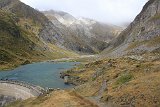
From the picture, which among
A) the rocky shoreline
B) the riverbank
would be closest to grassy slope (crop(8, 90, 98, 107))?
the rocky shoreline

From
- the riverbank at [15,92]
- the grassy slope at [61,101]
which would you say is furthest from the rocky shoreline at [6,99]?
the grassy slope at [61,101]

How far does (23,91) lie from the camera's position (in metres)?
114

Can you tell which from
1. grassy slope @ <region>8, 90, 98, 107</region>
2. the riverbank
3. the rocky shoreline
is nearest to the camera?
grassy slope @ <region>8, 90, 98, 107</region>

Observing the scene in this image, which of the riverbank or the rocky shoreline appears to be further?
the riverbank

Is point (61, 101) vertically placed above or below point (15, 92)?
above

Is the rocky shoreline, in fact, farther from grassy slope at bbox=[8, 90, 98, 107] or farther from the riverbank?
grassy slope at bbox=[8, 90, 98, 107]

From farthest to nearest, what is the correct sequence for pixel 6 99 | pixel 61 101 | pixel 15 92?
pixel 15 92, pixel 6 99, pixel 61 101

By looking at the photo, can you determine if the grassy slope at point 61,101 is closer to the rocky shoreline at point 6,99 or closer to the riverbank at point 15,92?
the rocky shoreline at point 6,99

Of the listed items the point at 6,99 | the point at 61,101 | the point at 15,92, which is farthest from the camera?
the point at 15,92

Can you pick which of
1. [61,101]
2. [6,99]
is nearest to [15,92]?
[6,99]

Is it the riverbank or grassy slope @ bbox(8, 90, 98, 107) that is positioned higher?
grassy slope @ bbox(8, 90, 98, 107)

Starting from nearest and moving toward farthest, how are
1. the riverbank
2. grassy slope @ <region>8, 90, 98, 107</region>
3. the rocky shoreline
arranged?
grassy slope @ <region>8, 90, 98, 107</region> < the rocky shoreline < the riverbank

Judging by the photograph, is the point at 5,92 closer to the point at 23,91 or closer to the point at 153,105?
the point at 23,91

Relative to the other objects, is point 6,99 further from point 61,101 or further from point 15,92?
point 61,101
